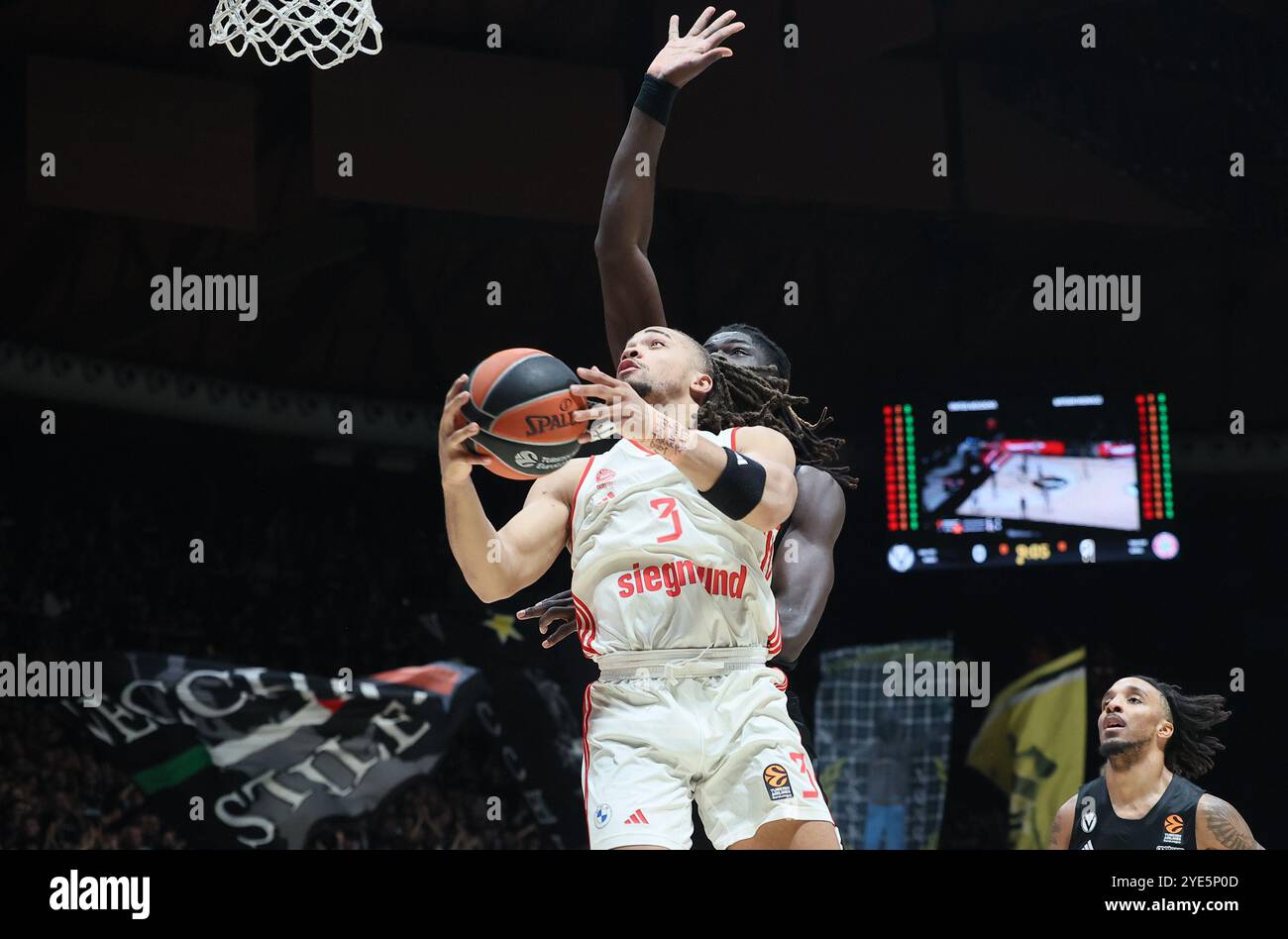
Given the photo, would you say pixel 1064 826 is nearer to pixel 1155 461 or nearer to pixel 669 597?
pixel 669 597

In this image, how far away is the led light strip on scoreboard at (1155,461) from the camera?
33.0 feet

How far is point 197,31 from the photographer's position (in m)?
9.67

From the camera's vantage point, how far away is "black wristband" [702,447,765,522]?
337cm

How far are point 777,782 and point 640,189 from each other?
1.75 metres

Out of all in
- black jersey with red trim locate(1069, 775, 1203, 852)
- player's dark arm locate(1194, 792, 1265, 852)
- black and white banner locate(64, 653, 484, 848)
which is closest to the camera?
player's dark arm locate(1194, 792, 1265, 852)

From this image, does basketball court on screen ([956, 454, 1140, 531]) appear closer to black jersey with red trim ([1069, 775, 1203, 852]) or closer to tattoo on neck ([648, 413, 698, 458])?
black jersey with red trim ([1069, 775, 1203, 852])

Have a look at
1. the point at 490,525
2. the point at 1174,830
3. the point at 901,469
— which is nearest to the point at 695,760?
the point at 490,525

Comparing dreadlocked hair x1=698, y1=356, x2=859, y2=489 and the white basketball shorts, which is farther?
dreadlocked hair x1=698, y1=356, x2=859, y2=489

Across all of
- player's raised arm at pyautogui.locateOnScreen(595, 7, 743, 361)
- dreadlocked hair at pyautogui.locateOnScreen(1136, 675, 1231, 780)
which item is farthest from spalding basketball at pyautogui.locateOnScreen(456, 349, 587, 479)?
Result: dreadlocked hair at pyautogui.locateOnScreen(1136, 675, 1231, 780)

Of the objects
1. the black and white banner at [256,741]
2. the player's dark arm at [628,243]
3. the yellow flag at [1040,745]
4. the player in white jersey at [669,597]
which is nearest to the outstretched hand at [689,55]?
the player's dark arm at [628,243]

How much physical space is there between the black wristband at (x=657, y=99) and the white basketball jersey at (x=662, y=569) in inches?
44.9

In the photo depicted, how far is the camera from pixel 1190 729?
5.40 m

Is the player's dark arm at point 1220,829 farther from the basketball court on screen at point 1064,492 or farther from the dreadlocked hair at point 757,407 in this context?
the basketball court on screen at point 1064,492
